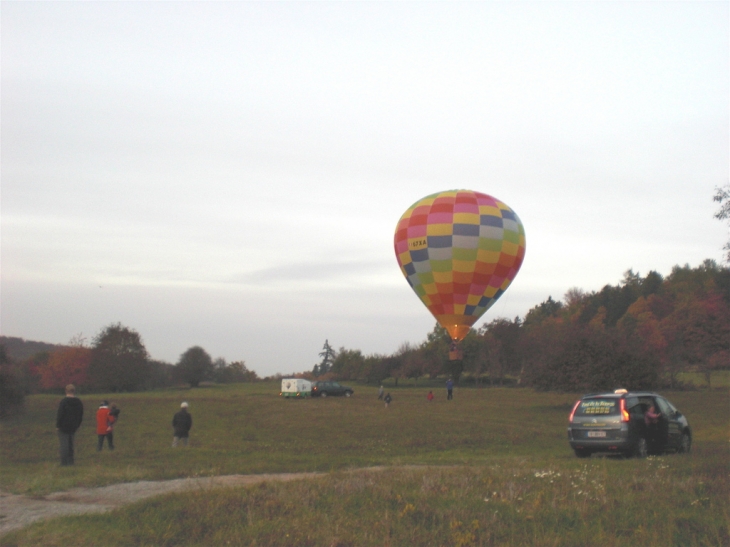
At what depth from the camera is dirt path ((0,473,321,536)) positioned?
29.7ft

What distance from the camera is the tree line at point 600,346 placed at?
44031mm

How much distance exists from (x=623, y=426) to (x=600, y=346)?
97.6 ft

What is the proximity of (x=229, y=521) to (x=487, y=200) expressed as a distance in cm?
2397

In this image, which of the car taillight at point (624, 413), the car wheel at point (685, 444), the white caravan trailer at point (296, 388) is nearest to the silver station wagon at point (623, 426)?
the car taillight at point (624, 413)

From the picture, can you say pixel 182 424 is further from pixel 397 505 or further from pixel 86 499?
pixel 397 505

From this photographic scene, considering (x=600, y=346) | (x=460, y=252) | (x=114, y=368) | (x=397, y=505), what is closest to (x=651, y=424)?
(x=397, y=505)

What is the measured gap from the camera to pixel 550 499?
9.59 m

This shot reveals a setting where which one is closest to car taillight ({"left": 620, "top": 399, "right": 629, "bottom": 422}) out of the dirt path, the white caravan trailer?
the dirt path

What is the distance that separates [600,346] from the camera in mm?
44656

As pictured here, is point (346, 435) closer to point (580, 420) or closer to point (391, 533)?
point (580, 420)

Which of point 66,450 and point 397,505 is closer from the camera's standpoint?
point 397,505

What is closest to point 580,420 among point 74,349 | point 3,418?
point 3,418

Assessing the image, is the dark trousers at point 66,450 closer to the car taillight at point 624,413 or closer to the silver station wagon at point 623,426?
the silver station wagon at point 623,426

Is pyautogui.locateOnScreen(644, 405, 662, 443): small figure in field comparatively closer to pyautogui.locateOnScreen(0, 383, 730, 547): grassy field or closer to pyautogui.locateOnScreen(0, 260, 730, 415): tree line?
pyautogui.locateOnScreen(0, 383, 730, 547): grassy field
